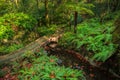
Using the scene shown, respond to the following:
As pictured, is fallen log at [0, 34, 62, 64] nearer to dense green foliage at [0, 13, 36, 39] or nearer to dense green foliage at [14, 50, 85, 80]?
dense green foliage at [14, 50, 85, 80]

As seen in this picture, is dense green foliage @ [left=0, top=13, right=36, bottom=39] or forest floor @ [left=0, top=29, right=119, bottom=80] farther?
dense green foliage @ [left=0, top=13, right=36, bottom=39]

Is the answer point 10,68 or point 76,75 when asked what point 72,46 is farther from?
point 10,68

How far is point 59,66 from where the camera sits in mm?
8430

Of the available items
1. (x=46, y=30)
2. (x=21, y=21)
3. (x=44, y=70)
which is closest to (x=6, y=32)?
(x=21, y=21)

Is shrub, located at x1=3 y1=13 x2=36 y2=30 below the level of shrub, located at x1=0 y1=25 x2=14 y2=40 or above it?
above

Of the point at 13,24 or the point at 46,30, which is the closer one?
the point at 46,30

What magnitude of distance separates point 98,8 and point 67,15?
3.85 metres

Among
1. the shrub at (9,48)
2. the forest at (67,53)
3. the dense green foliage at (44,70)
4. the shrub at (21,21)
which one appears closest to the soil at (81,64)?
the forest at (67,53)

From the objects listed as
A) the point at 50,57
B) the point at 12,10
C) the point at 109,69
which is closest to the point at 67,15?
the point at 12,10

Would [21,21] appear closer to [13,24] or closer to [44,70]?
[13,24]

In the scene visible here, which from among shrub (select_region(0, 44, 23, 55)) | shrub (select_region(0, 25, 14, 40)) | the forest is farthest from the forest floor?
shrub (select_region(0, 25, 14, 40))

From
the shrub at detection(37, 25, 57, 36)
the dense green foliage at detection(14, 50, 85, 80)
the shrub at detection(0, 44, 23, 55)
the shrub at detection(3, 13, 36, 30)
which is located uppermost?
the shrub at detection(3, 13, 36, 30)

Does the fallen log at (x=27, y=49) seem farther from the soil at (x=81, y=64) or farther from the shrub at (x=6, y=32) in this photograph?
the shrub at (x=6, y=32)

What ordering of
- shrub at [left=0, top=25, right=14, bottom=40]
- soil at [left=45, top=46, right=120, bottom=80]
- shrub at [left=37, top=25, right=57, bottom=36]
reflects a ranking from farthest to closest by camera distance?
shrub at [left=37, top=25, right=57, bottom=36] → shrub at [left=0, top=25, right=14, bottom=40] → soil at [left=45, top=46, right=120, bottom=80]
